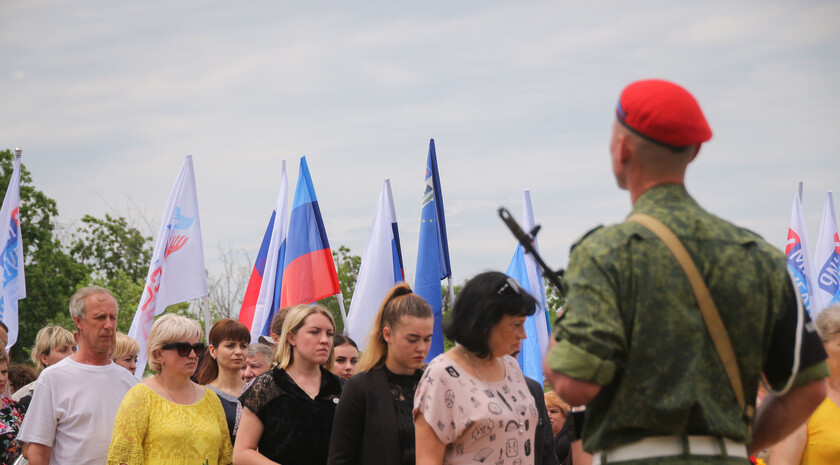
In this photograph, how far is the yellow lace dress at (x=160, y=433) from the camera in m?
5.61

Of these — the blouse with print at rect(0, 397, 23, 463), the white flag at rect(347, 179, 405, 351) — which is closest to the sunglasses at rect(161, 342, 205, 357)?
the blouse with print at rect(0, 397, 23, 463)

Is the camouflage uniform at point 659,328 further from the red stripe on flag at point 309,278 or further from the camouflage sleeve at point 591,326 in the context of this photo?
the red stripe on flag at point 309,278

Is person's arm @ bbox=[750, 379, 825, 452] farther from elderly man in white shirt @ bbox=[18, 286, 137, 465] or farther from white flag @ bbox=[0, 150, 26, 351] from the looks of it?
white flag @ bbox=[0, 150, 26, 351]

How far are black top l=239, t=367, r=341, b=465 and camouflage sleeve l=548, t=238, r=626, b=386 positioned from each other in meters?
3.44

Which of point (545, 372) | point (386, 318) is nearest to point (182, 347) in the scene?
point (386, 318)

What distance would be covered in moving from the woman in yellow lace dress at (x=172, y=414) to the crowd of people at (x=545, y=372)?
0.04 feet

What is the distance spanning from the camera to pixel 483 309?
167 inches

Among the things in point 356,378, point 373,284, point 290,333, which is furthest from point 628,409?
point 373,284

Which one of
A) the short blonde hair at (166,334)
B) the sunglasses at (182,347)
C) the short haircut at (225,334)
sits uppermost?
the short blonde hair at (166,334)

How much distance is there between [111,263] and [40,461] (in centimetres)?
4054

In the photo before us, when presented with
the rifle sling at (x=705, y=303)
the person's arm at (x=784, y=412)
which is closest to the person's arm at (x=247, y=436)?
the person's arm at (x=784, y=412)

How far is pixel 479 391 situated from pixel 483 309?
39cm

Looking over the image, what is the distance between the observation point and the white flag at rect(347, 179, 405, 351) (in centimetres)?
1141

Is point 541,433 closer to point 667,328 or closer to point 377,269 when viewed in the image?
point 667,328
